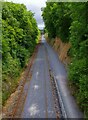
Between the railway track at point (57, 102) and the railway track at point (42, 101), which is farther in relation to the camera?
the railway track at point (42, 101)

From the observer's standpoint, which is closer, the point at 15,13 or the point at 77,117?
the point at 77,117

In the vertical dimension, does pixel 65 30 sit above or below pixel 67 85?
above

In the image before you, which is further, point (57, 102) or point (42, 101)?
point (42, 101)

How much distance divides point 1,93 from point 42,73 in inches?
464

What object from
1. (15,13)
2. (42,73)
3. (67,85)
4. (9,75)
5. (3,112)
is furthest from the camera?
(15,13)

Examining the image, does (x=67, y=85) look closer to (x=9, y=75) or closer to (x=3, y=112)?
(x=9, y=75)

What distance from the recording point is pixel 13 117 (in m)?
19.3

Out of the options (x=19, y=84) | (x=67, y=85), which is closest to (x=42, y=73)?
(x=19, y=84)

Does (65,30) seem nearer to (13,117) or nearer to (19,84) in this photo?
(19,84)

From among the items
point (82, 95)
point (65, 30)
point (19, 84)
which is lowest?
point (19, 84)

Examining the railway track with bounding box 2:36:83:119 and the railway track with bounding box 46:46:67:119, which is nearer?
the railway track with bounding box 46:46:67:119

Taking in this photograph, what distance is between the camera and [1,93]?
23000mm

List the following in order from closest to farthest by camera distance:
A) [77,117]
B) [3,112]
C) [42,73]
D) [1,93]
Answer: [77,117]
[3,112]
[1,93]
[42,73]

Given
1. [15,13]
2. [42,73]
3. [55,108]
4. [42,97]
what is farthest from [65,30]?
[55,108]
